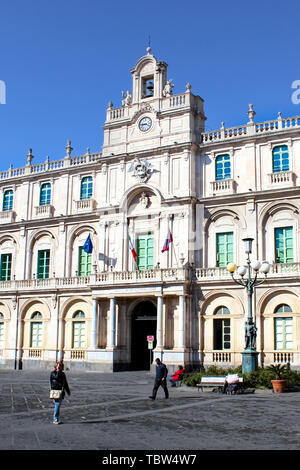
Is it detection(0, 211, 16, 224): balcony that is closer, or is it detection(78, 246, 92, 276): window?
detection(78, 246, 92, 276): window

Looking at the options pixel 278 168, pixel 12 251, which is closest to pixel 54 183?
pixel 12 251

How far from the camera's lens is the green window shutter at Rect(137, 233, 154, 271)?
1606 inches

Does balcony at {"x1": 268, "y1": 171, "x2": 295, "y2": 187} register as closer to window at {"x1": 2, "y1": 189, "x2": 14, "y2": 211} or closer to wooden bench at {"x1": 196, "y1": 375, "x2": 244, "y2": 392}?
wooden bench at {"x1": 196, "y1": 375, "x2": 244, "y2": 392}

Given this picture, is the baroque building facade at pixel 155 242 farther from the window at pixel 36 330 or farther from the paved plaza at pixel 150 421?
the paved plaza at pixel 150 421

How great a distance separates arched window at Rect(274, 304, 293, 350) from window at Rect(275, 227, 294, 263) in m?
2.95

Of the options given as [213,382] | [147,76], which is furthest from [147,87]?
[213,382]

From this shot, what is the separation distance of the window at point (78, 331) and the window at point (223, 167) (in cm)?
1462

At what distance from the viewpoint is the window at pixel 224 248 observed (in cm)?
3834

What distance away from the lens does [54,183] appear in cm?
4716

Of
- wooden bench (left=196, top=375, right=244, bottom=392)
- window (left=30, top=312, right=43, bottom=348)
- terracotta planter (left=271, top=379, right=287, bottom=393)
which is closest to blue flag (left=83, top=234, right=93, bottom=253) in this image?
window (left=30, top=312, right=43, bottom=348)

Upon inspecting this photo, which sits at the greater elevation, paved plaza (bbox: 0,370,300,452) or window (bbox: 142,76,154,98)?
window (bbox: 142,76,154,98)

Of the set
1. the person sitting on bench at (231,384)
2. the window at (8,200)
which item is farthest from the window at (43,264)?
the person sitting on bench at (231,384)

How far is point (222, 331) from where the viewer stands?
37688 mm
